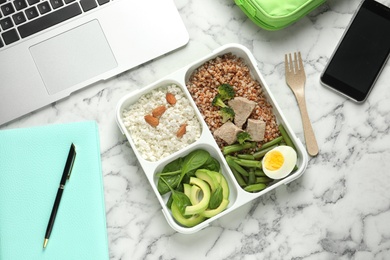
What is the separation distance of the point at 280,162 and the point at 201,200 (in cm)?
19

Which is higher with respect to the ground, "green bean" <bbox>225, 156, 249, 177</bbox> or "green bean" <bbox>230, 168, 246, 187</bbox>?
"green bean" <bbox>225, 156, 249, 177</bbox>

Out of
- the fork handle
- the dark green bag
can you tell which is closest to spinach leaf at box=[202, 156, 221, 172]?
the fork handle

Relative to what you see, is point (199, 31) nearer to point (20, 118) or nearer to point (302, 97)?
point (302, 97)

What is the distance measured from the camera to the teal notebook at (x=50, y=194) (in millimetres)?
1277

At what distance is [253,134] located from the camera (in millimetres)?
1278

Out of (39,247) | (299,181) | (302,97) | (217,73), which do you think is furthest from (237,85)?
(39,247)

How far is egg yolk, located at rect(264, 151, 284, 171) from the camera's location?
1.25 m

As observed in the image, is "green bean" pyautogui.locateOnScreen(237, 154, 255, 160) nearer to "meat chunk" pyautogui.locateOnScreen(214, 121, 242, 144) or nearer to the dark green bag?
"meat chunk" pyautogui.locateOnScreen(214, 121, 242, 144)

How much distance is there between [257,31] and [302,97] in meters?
0.19

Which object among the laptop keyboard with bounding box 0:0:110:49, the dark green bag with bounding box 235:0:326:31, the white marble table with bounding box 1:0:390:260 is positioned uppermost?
the laptop keyboard with bounding box 0:0:110:49

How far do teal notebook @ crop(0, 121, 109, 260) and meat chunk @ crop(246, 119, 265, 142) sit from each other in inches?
13.7

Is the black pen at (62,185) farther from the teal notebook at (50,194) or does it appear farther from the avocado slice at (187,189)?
the avocado slice at (187,189)

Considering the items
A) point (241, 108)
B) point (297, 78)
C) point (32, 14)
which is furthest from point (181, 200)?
point (32, 14)

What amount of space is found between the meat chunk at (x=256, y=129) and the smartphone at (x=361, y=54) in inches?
7.5
